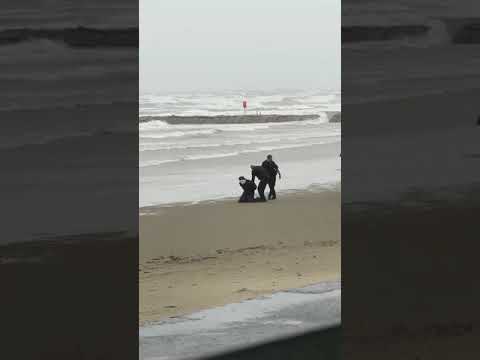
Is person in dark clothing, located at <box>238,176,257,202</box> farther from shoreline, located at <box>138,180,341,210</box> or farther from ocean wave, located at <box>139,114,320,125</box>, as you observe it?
ocean wave, located at <box>139,114,320,125</box>

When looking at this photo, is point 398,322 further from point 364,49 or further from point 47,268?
point 47,268

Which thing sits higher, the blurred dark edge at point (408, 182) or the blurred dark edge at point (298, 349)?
the blurred dark edge at point (408, 182)

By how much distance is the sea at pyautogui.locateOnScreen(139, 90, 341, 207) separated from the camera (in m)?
19.3

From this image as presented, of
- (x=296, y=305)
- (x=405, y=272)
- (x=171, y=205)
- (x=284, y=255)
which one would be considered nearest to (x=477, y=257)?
(x=405, y=272)

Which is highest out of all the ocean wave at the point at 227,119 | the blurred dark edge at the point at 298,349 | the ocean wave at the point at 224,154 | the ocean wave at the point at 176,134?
the ocean wave at the point at 227,119

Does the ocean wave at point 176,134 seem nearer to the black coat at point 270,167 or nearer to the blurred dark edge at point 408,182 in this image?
the black coat at point 270,167

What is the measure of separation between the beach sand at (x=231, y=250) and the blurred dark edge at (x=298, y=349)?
268 centimetres

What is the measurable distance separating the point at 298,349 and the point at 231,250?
23.9 feet

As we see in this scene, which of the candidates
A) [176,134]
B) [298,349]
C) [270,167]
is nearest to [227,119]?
[176,134]

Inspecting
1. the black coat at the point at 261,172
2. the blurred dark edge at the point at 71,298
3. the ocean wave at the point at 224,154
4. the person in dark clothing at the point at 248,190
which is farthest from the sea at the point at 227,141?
the blurred dark edge at the point at 71,298

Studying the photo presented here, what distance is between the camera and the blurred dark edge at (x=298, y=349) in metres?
5.56

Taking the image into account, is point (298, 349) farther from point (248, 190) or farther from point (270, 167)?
point (248, 190)

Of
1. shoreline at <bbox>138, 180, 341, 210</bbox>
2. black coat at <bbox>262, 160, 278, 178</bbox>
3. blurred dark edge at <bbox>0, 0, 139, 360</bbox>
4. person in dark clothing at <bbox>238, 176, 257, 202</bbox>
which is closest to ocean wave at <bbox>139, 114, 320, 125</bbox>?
shoreline at <bbox>138, 180, 341, 210</bbox>

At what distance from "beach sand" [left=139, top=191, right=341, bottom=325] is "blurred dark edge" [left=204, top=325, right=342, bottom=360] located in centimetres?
268
